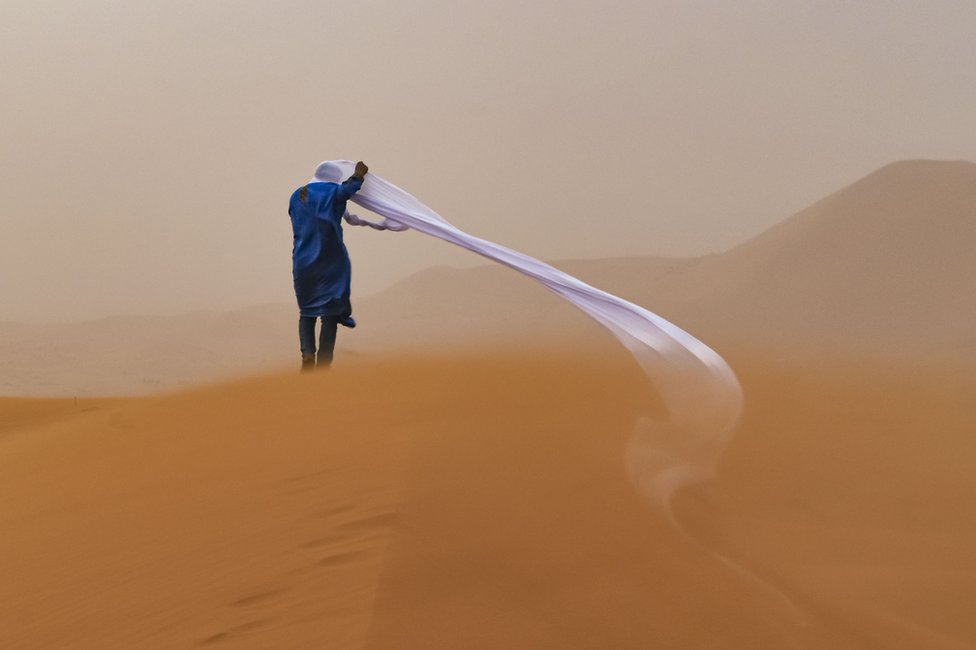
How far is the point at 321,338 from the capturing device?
6.76m

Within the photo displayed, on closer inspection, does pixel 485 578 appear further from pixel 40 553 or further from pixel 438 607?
pixel 40 553

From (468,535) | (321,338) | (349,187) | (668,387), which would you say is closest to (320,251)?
(349,187)

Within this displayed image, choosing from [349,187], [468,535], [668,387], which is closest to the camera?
[468,535]

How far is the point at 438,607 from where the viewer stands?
2.63m

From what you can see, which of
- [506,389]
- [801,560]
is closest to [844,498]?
[801,560]

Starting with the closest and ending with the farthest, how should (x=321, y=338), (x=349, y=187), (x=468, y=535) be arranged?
(x=468, y=535)
(x=349, y=187)
(x=321, y=338)

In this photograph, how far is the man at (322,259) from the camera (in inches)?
256

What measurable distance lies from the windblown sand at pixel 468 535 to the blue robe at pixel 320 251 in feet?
5.67

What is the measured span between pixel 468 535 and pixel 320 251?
4054 mm

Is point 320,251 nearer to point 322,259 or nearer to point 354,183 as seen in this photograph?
point 322,259

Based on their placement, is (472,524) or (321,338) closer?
(472,524)

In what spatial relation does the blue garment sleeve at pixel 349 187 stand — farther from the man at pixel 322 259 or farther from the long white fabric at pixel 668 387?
the long white fabric at pixel 668 387

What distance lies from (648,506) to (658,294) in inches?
Result: 1037

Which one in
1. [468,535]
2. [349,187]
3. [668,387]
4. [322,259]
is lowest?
[468,535]
